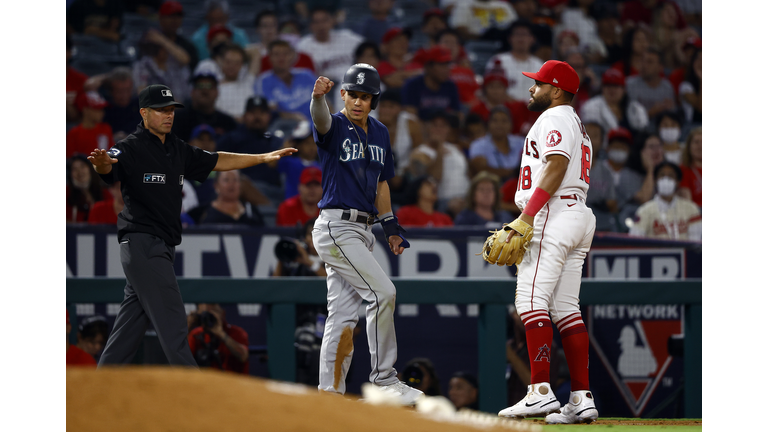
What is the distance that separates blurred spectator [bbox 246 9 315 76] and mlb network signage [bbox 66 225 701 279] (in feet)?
10.8

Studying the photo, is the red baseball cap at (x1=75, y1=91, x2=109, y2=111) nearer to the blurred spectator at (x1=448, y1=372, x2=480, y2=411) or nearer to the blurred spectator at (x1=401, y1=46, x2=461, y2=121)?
the blurred spectator at (x1=401, y1=46, x2=461, y2=121)

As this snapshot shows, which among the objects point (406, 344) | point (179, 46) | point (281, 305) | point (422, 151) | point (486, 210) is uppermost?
point (179, 46)

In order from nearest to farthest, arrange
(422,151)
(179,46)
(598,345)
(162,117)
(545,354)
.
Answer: (545,354) → (162,117) → (598,345) → (422,151) → (179,46)

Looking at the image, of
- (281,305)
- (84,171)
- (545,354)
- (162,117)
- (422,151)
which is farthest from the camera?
(422,151)

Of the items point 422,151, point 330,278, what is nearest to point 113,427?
point 330,278

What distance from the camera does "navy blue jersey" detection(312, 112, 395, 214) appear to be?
3748 mm

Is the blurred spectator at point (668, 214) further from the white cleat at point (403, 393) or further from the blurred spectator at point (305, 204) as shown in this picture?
the white cleat at point (403, 393)

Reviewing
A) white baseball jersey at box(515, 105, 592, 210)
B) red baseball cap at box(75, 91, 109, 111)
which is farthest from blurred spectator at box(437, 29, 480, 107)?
white baseball jersey at box(515, 105, 592, 210)

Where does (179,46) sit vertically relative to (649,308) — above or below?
above

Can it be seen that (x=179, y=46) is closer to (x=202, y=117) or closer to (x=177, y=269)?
(x=202, y=117)

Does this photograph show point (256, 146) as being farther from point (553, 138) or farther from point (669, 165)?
point (553, 138)

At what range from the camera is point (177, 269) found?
5.94 meters

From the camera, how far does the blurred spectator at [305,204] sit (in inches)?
259

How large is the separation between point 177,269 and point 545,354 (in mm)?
3477
